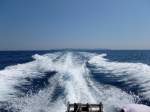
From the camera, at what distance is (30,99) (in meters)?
23.3

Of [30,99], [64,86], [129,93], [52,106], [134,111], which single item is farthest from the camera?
[64,86]

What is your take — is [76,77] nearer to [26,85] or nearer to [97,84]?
[97,84]

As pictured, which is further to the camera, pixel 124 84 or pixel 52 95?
pixel 124 84

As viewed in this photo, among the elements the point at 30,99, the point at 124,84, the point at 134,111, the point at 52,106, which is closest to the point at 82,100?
the point at 52,106

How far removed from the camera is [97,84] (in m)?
29.8

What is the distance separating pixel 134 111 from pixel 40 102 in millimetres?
8835

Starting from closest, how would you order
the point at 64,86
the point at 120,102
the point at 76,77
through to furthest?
1. the point at 120,102
2. the point at 64,86
3. the point at 76,77

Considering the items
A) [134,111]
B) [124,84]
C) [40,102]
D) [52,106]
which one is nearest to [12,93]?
[40,102]

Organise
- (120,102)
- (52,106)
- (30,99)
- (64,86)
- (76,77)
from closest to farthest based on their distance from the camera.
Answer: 1. (52,106)
2. (120,102)
3. (30,99)
4. (64,86)
5. (76,77)

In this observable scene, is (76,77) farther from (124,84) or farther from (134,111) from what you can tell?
(134,111)

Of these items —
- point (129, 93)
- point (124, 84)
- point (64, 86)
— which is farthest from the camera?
point (124, 84)

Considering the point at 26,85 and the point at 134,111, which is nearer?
the point at 134,111

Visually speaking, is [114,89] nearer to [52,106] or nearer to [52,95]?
[52,95]

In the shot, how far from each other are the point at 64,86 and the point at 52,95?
11.4 feet
